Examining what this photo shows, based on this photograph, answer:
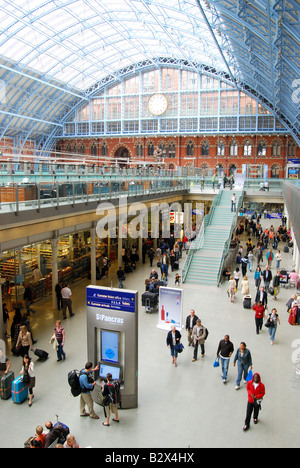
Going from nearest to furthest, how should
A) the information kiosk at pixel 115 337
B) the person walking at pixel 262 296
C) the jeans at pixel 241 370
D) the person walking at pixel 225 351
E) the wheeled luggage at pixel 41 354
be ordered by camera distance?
the information kiosk at pixel 115 337
the jeans at pixel 241 370
the person walking at pixel 225 351
the wheeled luggage at pixel 41 354
the person walking at pixel 262 296

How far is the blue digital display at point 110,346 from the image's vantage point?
881 centimetres

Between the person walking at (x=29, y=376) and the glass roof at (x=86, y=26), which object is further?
the glass roof at (x=86, y=26)

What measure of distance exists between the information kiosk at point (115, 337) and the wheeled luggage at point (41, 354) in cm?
276

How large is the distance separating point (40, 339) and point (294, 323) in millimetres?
8763

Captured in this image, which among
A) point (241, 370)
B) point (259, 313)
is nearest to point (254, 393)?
point (241, 370)

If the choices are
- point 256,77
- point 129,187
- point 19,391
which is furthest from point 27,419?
point 256,77

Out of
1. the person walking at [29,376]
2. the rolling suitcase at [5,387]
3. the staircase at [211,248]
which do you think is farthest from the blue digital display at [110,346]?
the staircase at [211,248]

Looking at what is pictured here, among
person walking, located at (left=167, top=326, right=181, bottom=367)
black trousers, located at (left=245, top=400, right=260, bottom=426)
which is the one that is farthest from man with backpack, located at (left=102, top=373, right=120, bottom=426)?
person walking, located at (left=167, top=326, right=181, bottom=367)

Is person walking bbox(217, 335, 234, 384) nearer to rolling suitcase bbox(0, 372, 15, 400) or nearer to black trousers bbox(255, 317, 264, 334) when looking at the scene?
black trousers bbox(255, 317, 264, 334)

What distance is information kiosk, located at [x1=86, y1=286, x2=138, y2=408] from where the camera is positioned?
336 inches

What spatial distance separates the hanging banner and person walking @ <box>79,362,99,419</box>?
4771 millimetres

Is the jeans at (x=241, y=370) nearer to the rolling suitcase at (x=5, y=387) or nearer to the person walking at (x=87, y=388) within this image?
the person walking at (x=87, y=388)

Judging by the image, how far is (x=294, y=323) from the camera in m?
14.2

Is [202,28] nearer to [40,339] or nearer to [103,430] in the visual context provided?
[40,339]
